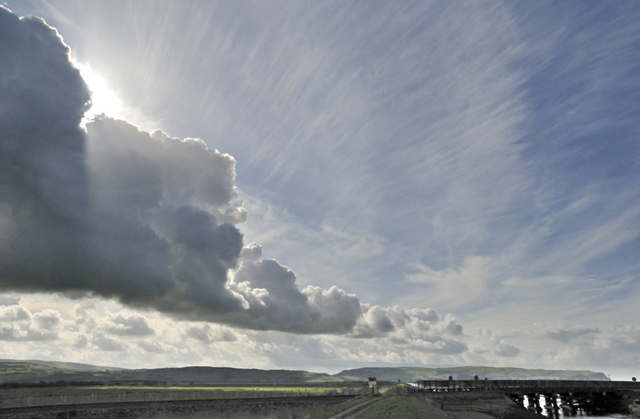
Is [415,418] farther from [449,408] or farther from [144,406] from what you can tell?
Answer: [144,406]

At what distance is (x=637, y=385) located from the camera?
104875mm

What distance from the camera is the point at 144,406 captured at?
54562mm

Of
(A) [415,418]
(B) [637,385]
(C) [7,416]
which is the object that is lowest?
(C) [7,416]

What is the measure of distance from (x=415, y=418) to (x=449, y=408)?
95.2 feet

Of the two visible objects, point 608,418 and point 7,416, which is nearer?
point 7,416

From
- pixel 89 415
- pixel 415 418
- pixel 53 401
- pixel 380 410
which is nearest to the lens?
pixel 415 418

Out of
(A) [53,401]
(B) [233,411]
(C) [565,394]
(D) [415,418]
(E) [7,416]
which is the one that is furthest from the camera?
(C) [565,394]

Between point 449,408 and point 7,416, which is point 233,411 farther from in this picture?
point 449,408

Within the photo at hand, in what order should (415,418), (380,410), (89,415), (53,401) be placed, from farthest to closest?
(53,401), (89,415), (380,410), (415,418)

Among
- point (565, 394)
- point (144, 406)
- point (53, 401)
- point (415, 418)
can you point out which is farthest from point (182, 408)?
point (565, 394)

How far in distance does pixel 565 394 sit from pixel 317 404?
244 feet

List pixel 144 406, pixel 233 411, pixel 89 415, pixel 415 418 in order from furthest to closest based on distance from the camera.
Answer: pixel 233 411
pixel 144 406
pixel 89 415
pixel 415 418

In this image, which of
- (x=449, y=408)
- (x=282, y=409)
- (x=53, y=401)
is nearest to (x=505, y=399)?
(x=449, y=408)

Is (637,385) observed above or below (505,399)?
above
